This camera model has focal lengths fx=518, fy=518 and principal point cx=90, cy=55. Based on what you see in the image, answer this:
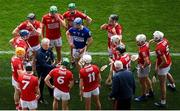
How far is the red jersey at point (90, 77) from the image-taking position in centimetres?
1220

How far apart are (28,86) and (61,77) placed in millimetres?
814

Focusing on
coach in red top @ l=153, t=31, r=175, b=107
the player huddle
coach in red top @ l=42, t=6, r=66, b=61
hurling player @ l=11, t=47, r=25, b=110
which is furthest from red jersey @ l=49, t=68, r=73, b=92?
coach in red top @ l=42, t=6, r=66, b=61

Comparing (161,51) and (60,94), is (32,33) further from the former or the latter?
(161,51)

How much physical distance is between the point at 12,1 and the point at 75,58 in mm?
6297

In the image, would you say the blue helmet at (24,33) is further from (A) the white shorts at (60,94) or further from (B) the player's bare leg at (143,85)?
(B) the player's bare leg at (143,85)

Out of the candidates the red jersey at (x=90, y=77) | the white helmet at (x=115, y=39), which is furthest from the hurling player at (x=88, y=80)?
the white helmet at (x=115, y=39)

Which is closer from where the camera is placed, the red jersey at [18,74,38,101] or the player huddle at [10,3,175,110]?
the red jersey at [18,74,38,101]

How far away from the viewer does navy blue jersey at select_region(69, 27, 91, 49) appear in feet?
47.0

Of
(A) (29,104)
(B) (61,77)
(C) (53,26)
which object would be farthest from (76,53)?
(A) (29,104)

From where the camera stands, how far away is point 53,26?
599 inches

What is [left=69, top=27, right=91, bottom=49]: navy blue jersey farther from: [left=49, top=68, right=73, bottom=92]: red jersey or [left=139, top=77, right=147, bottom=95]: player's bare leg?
[left=49, top=68, right=73, bottom=92]: red jersey

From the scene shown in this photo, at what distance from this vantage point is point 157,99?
14.0 m

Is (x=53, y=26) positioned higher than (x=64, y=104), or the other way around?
(x=53, y=26)

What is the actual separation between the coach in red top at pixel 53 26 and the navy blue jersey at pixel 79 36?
760 mm
